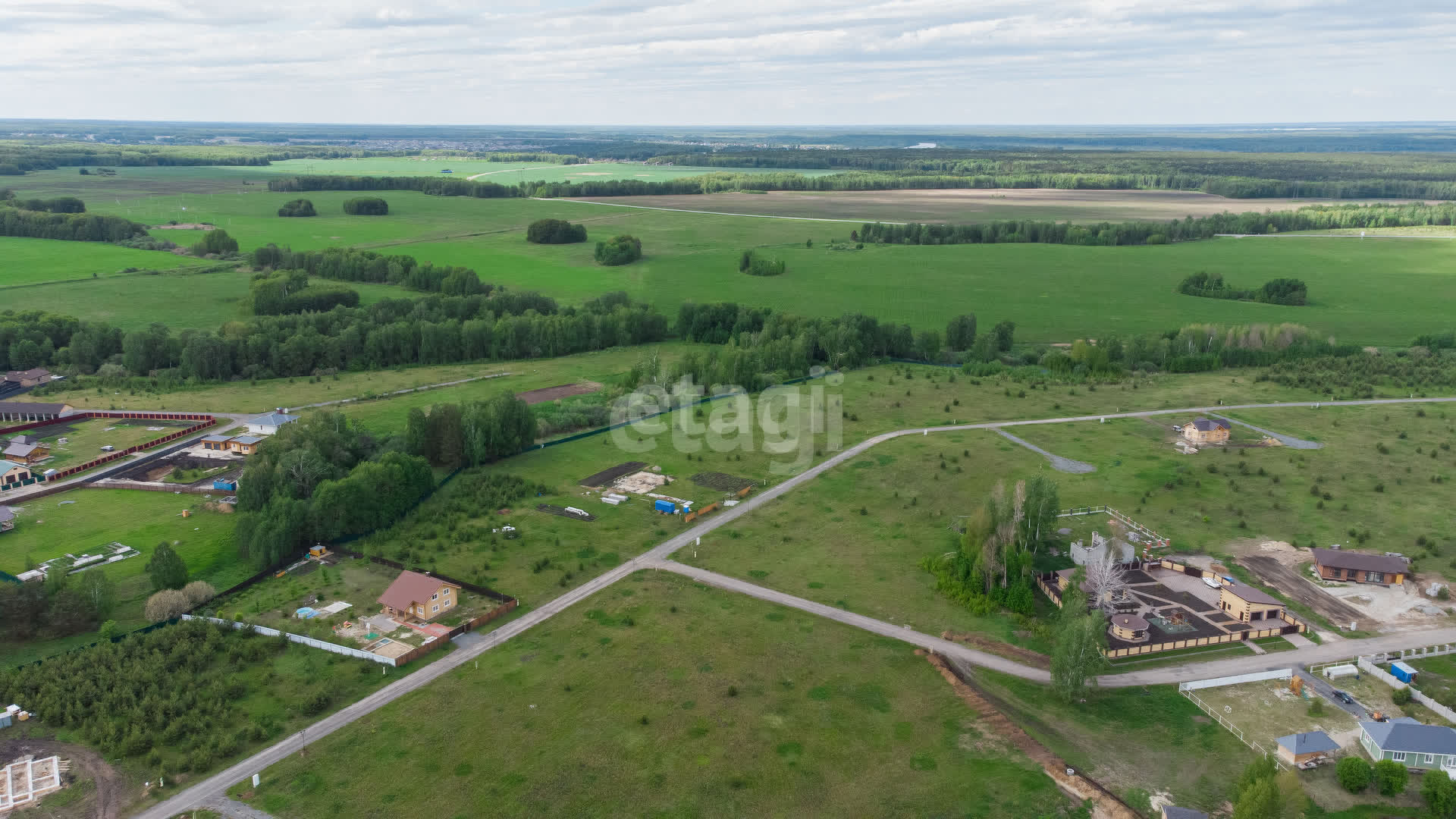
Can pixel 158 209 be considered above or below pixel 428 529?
above

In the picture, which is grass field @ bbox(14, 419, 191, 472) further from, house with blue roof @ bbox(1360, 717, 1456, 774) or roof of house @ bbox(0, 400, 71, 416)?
house with blue roof @ bbox(1360, 717, 1456, 774)

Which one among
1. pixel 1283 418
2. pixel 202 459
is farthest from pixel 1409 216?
pixel 202 459

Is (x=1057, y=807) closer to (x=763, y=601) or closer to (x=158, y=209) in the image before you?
(x=763, y=601)

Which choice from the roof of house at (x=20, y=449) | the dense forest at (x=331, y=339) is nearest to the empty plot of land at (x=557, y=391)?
the dense forest at (x=331, y=339)

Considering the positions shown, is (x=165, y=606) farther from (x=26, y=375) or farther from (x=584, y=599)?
(x=26, y=375)

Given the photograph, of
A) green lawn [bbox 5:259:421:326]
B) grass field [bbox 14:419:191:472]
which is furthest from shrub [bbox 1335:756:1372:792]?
green lawn [bbox 5:259:421:326]

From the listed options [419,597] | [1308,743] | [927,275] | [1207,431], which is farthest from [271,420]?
[927,275]
